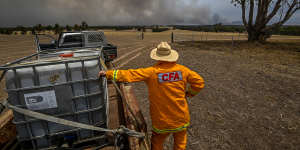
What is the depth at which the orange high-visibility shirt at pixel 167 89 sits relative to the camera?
7.73ft

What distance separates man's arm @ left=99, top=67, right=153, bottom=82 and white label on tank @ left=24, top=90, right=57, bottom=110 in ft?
2.15

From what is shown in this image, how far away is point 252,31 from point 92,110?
24.2 metres

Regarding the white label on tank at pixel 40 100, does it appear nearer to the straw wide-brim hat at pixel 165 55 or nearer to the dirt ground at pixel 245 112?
the straw wide-brim hat at pixel 165 55

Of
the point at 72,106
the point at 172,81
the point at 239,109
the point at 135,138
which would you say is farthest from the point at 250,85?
the point at 72,106

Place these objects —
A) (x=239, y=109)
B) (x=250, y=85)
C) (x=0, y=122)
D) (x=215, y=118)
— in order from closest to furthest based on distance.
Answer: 1. (x=0, y=122)
2. (x=215, y=118)
3. (x=239, y=109)
4. (x=250, y=85)

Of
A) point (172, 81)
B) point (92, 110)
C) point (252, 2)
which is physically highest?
point (252, 2)

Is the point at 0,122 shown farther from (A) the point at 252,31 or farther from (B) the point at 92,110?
(A) the point at 252,31

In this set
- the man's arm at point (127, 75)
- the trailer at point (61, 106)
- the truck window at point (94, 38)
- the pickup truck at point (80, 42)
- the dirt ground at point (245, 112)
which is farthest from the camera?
the truck window at point (94, 38)

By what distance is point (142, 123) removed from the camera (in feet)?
7.90

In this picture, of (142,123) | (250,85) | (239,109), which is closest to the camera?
(142,123)

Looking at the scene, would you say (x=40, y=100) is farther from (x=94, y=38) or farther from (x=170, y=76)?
(x=94, y=38)

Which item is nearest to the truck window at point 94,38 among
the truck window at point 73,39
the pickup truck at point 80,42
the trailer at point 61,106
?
the pickup truck at point 80,42

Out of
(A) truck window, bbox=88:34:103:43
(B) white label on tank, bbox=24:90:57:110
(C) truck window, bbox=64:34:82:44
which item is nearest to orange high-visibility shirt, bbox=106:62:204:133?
(B) white label on tank, bbox=24:90:57:110

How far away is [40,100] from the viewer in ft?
6.61
